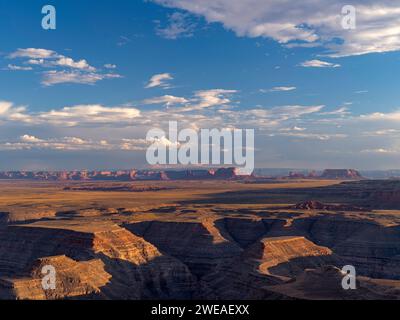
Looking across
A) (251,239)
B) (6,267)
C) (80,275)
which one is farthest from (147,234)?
(80,275)

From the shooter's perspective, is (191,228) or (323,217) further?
(323,217)

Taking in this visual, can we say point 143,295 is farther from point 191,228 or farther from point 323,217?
point 323,217

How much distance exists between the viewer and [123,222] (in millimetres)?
123938

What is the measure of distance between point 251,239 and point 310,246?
949 inches

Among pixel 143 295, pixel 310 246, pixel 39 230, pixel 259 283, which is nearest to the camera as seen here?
pixel 259 283

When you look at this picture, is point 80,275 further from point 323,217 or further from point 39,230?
point 323,217

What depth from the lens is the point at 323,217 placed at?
124125 mm

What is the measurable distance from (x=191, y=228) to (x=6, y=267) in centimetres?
3700
